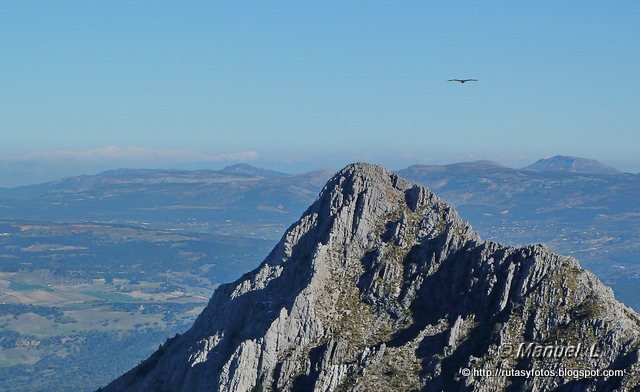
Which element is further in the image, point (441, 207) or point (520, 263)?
point (441, 207)

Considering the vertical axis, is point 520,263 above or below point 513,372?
above

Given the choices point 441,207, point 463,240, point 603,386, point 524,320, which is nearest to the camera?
point 603,386

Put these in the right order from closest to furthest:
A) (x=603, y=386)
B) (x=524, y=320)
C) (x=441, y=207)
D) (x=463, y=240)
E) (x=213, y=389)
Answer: (x=603, y=386), (x=524, y=320), (x=213, y=389), (x=463, y=240), (x=441, y=207)

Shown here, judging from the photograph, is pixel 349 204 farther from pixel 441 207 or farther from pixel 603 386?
pixel 603 386

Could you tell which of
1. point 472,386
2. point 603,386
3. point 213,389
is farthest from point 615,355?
point 213,389

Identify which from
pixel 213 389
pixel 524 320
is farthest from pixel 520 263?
pixel 213 389

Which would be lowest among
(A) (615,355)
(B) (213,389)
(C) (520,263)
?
(B) (213,389)

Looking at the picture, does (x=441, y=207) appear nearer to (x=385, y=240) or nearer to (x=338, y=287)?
(x=385, y=240)
